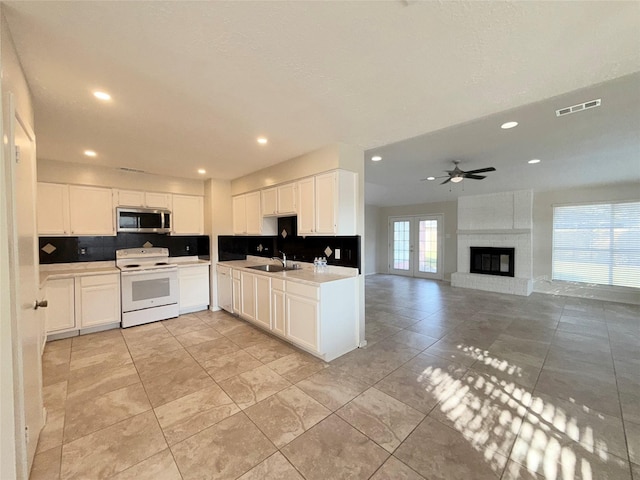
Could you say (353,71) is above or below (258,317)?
above

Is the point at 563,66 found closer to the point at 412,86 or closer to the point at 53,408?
the point at 412,86

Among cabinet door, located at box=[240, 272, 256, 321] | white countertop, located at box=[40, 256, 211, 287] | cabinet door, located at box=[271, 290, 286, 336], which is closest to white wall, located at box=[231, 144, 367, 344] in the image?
cabinet door, located at box=[271, 290, 286, 336]

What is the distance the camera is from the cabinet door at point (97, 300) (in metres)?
3.65

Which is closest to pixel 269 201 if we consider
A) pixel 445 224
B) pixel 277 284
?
pixel 277 284

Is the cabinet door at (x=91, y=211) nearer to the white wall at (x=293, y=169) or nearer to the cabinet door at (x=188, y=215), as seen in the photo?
Answer: the cabinet door at (x=188, y=215)

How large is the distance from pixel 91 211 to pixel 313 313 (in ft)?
12.8

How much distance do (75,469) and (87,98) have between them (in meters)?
2.60

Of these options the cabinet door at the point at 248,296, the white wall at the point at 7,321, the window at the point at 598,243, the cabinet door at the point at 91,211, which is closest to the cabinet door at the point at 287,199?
the cabinet door at the point at 248,296

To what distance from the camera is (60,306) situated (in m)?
3.51

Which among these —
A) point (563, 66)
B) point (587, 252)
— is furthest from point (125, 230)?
point (587, 252)

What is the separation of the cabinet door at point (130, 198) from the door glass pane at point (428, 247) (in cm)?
774

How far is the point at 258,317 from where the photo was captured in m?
3.79

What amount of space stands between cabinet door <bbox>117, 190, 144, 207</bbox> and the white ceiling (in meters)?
1.14

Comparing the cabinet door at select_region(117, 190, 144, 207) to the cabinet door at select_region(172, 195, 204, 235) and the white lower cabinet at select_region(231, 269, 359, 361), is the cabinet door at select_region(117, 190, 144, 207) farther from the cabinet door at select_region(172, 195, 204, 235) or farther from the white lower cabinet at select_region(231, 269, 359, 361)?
the white lower cabinet at select_region(231, 269, 359, 361)
